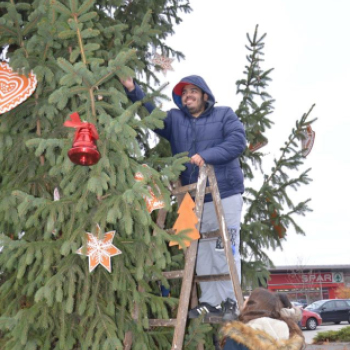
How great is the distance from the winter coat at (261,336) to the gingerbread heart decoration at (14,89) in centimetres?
233

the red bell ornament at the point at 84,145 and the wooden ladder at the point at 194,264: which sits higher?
the red bell ornament at the point at 84,145

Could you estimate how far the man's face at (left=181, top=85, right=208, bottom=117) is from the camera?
14.6 ft

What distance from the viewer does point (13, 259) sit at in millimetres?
3590

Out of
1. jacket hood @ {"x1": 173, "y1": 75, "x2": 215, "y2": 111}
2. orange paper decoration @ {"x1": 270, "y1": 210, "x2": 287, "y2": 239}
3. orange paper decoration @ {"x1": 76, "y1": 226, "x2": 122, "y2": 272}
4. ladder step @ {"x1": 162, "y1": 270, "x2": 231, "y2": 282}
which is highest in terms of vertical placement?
jacket hood @ {"x1": 173, "y1": 75, "x2": 215, "y2": 111}

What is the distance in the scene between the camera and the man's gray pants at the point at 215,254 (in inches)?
165

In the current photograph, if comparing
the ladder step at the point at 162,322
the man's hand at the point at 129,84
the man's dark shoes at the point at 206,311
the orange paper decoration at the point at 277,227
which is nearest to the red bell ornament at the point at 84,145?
the man's hand at the point at 129,84

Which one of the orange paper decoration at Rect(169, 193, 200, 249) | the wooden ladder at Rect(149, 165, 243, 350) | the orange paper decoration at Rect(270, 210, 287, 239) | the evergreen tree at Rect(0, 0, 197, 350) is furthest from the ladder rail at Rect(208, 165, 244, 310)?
the orange paper decoration at Rect(270, 210, 287, 239)

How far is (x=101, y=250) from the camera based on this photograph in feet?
11.7

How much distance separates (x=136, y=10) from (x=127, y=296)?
2804 mm

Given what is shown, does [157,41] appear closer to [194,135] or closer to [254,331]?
[194,135]

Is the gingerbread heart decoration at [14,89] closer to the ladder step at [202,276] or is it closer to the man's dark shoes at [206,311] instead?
A: the ladder step at [202,276]

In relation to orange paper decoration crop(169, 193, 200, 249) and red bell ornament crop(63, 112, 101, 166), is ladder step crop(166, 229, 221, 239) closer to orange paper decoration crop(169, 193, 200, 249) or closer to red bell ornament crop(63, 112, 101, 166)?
orange paper decoration crop(169, 193, 200, 249)

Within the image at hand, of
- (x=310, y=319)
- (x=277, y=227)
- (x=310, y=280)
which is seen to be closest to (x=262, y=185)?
(x=277, y=227)

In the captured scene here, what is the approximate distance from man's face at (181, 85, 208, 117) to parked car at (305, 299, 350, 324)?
23203mm
